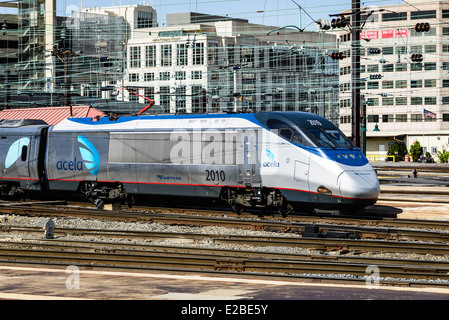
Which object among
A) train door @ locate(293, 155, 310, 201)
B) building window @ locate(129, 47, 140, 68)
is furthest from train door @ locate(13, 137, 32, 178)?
building window @ locate(129, 47, 140, 68)

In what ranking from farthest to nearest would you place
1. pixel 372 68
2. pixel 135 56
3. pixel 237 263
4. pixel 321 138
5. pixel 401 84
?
pixel 135 56, pixel 372 68, pixel 401 84, pixel 321 138, pixel 237 263

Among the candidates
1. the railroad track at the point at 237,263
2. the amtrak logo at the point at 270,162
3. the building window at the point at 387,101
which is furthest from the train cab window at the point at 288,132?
the building window at the point at 387,101

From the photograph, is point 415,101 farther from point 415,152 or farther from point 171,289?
point 171,289

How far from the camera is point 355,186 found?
22.0 m

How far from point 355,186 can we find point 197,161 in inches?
251

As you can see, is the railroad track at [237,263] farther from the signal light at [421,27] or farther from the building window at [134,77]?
the building window at [134,77]

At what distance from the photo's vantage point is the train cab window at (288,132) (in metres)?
23.0

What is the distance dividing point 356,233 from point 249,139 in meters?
5.90

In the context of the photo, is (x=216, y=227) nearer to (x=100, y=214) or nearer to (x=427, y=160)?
(x=100, y=214)

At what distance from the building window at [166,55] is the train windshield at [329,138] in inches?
3817

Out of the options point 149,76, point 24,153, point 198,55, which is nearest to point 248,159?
point 24,153

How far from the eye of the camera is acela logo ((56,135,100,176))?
28.6m

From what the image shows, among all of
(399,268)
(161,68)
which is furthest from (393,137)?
(399,268)
